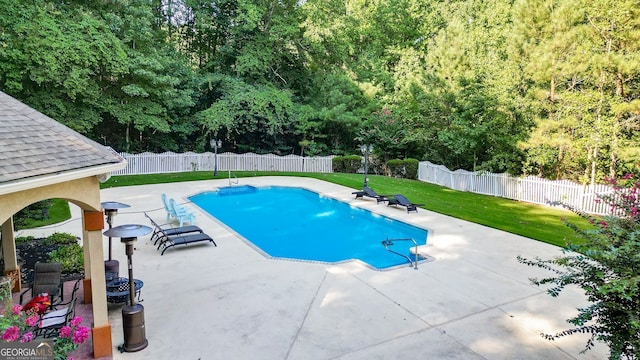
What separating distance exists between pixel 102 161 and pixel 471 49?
20468 millimetres

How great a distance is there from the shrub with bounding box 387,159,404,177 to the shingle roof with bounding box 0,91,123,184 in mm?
20357

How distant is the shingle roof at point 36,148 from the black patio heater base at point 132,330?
220 cm

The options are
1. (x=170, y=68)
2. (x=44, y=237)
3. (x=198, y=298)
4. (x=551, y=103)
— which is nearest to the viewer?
(x=198, y=298)

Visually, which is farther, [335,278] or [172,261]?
[172,261]

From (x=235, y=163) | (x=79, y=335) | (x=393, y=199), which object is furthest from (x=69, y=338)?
(x=235, y=163)

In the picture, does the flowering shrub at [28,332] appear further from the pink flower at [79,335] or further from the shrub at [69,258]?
the shrub at [69,258]

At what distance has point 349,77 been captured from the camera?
88.5ft

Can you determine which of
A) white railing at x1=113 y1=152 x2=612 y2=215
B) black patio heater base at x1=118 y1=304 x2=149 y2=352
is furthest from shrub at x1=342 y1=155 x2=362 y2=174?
black patio heater base at x1=118 y1=304 x2=149 y2=352

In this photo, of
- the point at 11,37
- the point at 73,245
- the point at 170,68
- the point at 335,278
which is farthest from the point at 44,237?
the point at 170,68

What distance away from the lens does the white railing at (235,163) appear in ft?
77.8

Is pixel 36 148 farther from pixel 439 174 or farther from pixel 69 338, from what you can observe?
pixel 439 174

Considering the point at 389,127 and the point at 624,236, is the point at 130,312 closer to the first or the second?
the point at 624,236

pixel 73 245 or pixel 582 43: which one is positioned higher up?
pixel 582 43

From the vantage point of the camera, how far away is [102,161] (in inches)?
210
